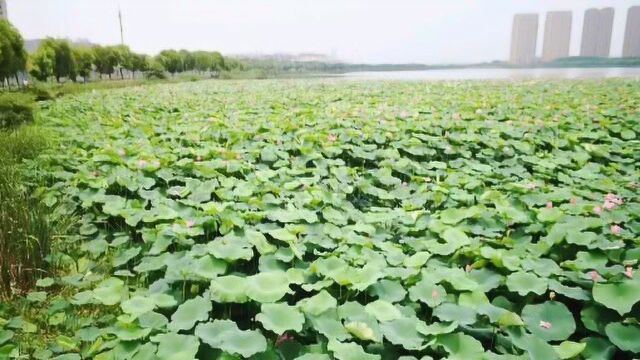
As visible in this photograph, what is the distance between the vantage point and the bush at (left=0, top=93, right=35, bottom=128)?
271 inches

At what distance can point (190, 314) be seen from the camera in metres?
1.73

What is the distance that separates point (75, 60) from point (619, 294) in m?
37.4

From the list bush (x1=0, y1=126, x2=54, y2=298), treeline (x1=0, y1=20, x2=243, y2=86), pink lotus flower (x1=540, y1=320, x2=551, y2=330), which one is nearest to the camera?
pink lotus flower (x1=540, y1=320, x2=551, y2=330)

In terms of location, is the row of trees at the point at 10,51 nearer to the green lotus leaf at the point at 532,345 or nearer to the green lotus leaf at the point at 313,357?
the green lotus leaf at the point at 313,357

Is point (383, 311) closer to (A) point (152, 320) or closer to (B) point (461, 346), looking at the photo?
(B) point (461, 346)

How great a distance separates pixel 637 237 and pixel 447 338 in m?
1.42

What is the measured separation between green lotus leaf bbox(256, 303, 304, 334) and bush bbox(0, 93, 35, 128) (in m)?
6.99

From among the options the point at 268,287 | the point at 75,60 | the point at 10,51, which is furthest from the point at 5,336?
the point at 75,60

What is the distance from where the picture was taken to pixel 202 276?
77.7 inches

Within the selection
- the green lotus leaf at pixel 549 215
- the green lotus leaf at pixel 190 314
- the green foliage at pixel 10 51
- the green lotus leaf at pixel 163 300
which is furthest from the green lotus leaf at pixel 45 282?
the green foliage at pixel 10 51

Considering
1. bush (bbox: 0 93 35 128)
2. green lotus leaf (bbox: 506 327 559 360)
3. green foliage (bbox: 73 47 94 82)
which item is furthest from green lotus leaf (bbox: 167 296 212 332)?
green foliage (bbox: 73 47 94 82)

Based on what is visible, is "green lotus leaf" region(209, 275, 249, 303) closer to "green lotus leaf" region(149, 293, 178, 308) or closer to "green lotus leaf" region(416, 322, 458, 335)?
"green lotus leaf" region(149, 293, 178, 308)

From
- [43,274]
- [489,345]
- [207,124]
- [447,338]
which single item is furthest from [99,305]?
[207,124]

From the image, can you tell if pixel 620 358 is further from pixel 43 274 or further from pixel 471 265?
pixel 43 274
